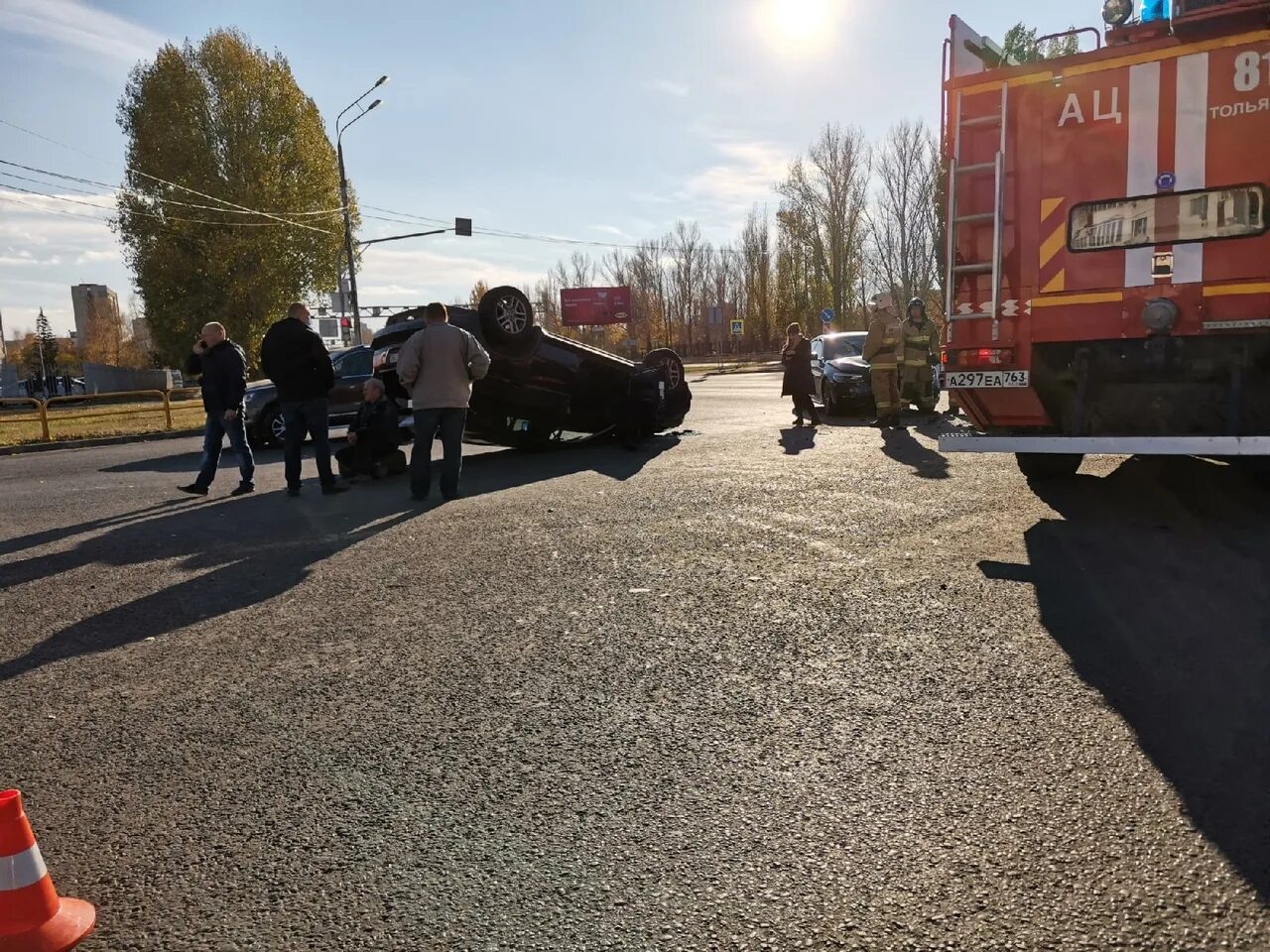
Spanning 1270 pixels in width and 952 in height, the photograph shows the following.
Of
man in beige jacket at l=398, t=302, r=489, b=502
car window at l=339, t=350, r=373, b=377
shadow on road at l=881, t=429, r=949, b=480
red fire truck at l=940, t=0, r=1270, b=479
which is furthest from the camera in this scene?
car window at l=339, t=350, r=373, b=377

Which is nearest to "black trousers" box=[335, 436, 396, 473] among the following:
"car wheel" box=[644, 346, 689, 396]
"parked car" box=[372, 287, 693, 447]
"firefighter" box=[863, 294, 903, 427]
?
"parked car" box=[372, 287, 693, 447]

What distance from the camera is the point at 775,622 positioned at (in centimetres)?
457

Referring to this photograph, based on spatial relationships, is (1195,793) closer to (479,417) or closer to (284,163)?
(479,417)

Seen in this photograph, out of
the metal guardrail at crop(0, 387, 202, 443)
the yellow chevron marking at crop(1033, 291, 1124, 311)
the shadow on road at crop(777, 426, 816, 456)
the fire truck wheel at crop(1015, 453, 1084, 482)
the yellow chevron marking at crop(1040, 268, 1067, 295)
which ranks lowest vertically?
the shadow on road at crop(777, 426, 816, 456)

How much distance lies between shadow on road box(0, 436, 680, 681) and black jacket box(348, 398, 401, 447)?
1.82ft

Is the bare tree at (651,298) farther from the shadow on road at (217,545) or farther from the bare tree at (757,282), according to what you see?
the shadow on road at (217,545)

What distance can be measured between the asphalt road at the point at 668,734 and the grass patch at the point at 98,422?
1538 cm

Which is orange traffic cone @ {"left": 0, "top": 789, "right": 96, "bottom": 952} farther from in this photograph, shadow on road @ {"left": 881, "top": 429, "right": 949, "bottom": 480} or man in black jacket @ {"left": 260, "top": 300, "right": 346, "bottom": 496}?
shadow on road @ {"left": 881, "top": 429, "right": 949, "bottom": 480}

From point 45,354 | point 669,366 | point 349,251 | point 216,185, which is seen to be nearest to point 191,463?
point 669,366

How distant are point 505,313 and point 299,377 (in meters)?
2.65

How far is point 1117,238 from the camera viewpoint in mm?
6250

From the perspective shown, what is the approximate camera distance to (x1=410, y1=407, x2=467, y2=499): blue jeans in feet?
28.5

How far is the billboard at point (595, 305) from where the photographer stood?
79.9 metres

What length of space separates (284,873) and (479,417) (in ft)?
30.9
